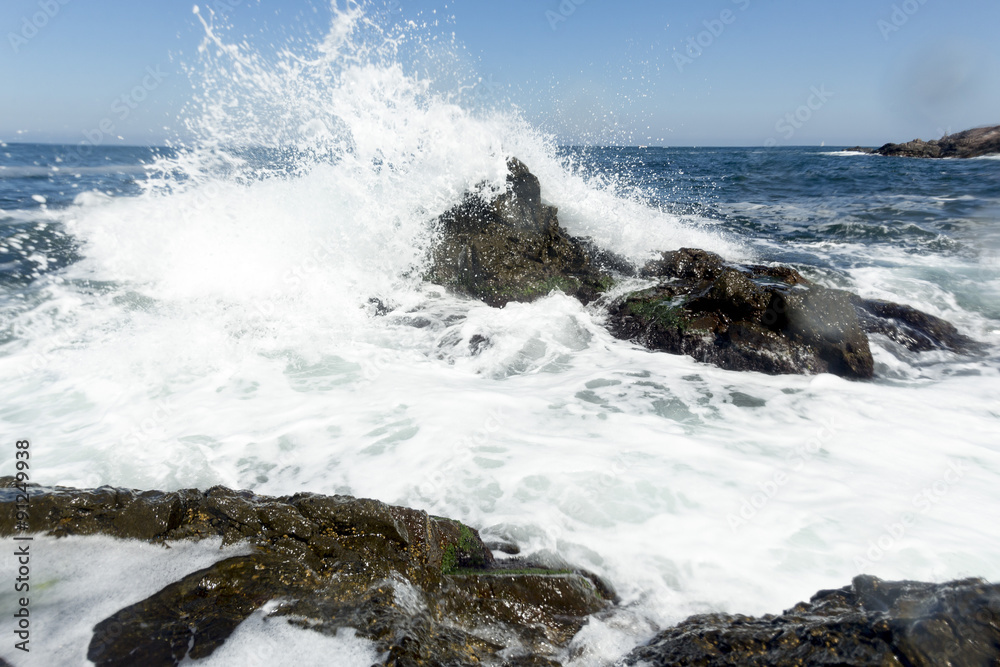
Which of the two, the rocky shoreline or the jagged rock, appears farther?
the jagged rock

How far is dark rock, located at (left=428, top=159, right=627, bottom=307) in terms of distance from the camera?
24.0ft

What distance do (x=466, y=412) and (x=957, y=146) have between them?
51298mm

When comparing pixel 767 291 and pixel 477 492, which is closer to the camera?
pixel 477 492

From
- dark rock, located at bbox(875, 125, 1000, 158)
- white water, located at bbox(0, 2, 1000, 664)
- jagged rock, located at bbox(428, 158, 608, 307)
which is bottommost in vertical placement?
white water, located at bbox(0, 2, 1000, 664)

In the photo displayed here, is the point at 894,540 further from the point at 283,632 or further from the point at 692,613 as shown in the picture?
the point at 283,632

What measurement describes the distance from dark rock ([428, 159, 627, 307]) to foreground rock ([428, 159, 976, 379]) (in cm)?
2

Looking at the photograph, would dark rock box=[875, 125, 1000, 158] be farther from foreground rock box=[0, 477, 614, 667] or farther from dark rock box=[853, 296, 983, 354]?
foreground rock box=[0, 477, 614, 667]

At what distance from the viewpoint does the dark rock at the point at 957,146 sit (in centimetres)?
3650

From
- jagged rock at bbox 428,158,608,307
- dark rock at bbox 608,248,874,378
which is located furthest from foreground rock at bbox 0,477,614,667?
jagged rock at bbox 428,158,608,307

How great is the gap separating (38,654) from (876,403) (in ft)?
19.7

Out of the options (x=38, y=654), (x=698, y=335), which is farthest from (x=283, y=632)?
(x=698, y=335)

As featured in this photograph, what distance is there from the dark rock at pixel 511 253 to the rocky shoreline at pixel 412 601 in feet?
16.4

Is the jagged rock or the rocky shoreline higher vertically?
the jagged rock

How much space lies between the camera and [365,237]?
7.98m
